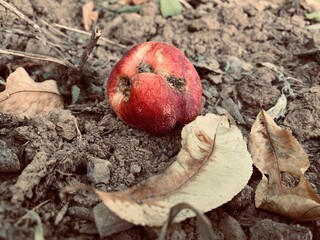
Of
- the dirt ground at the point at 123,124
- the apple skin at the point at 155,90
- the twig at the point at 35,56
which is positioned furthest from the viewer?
the twig at the point at 35,56

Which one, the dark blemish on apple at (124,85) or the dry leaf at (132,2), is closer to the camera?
the dark blemish on apple at (124,85)

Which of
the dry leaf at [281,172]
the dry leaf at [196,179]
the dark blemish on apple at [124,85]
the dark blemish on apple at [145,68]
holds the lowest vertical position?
the dry leaf at [281,172]

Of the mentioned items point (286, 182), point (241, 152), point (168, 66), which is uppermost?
point (168, 66)

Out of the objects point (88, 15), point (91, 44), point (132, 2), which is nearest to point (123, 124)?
point (91, 44)

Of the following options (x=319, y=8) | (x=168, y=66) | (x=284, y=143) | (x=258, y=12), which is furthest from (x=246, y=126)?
(x=319, y=8)

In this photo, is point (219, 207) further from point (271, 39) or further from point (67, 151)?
point (271, 39)

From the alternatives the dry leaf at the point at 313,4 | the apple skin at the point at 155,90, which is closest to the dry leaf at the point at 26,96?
the apple skin at the point at 155,90

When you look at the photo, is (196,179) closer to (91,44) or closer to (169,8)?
(91,44)

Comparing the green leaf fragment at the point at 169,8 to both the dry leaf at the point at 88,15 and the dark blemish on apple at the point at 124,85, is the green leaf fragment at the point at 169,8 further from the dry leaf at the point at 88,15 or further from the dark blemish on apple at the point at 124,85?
→ the dark blemish on apple at the point at 124,85

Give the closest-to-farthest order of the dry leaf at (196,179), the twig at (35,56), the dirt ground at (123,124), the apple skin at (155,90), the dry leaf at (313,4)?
the dry leaf at (196,179) < the dirt ground at (123,124) < the apple skin at (155,90) < the twig at (35,56) < the dry leaf at (313,4)
